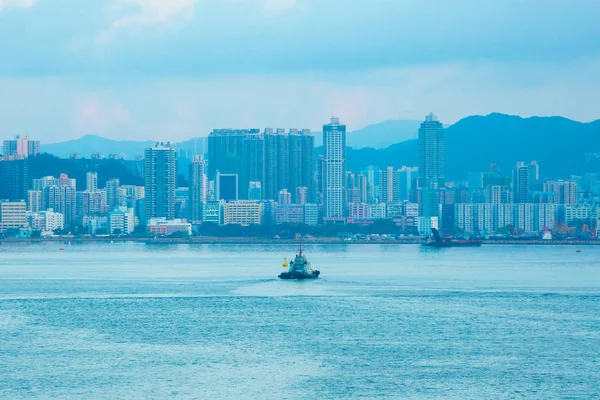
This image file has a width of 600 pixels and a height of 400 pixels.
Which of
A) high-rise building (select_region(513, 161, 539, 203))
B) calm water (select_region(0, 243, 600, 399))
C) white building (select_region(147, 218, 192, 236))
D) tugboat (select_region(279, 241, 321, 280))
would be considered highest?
high-rise building (select_region(513, 161, 539, 203))

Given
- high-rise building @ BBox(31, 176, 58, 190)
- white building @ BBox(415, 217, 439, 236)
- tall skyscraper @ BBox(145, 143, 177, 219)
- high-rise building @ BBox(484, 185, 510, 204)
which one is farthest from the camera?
high-rise building @ BBox(31, 176, 58, 190)

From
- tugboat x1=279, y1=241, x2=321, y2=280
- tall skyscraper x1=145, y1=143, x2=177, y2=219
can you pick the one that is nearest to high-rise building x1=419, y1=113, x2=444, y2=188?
tall skyscraper x1=145, y1=143, x2=177, y2=219

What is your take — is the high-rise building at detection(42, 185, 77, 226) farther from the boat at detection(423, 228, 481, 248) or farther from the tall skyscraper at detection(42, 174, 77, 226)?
the boat at detection(423, 228, 481, 248)

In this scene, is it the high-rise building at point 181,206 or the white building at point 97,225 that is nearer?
the white building at point 97,225

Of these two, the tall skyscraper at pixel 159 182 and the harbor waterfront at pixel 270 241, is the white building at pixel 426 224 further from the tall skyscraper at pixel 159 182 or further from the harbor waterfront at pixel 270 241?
the tall skyscraper at pixel 159 182

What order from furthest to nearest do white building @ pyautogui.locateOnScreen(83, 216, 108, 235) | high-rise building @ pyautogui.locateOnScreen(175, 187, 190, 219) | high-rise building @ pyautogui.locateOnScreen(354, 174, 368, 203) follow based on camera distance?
high-rise building @ pyautogui.locateOnScreen(354, 174, 368, 203) < high-rise building @ pyautogui.locateOnScreen(175, 187, 190, 219) < white building @ pyautogui.locateOnScreen(83, 216, 108, 235)

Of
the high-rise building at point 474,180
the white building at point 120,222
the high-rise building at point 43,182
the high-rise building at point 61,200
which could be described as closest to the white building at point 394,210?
the high-rise building at point 474,180

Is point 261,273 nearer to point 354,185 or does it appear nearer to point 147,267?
point 147,267
